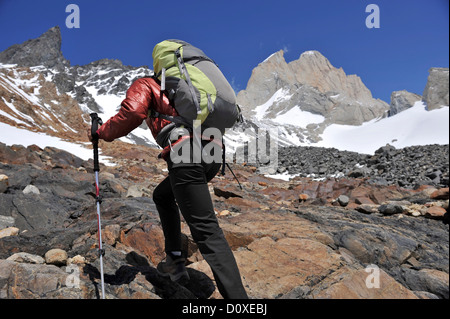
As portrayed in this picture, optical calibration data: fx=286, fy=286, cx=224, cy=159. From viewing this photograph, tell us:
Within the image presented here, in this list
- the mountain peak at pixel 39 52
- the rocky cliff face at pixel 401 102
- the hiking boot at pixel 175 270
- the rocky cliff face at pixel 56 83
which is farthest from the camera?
the mountain peak at pixel 39 52

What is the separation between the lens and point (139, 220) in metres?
4.42

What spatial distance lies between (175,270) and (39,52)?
20171cm

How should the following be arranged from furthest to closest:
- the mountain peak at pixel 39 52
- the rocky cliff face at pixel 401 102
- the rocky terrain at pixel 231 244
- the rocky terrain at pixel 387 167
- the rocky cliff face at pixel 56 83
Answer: the mountain peak at pixel 39 52 < the rocky cliff face at pixel 401 102 < the rocky cliff face at pixel 56 83 < the rocky terrain at pixel 387 167 < the rocky terrain at pixel 231 244

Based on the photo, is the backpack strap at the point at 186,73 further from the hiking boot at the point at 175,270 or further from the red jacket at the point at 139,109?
the hiking boot at the point at 175,270

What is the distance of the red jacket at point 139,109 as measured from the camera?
2340mm

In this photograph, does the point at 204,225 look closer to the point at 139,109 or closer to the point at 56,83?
the point at 139,109

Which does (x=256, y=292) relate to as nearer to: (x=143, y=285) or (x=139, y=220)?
(x=143, y=285)

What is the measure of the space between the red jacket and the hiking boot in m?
1.35

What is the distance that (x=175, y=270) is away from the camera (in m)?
2.94

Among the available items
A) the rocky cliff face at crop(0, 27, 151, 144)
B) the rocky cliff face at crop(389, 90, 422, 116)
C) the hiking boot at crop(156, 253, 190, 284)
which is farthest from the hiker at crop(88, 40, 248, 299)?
the rocky cliff face at crop(389, 90, 422, 116)

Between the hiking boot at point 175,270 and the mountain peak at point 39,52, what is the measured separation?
19333 centimetres

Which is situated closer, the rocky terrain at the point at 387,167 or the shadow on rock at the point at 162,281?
the shadow on rock at the point at 162,281

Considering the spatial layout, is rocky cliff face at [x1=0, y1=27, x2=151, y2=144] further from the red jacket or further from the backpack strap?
the backpack strap

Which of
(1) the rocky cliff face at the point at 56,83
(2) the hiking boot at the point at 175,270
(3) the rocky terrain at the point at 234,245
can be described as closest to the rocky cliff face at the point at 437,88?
(1) the rocky cliff face at the point at 56,83
